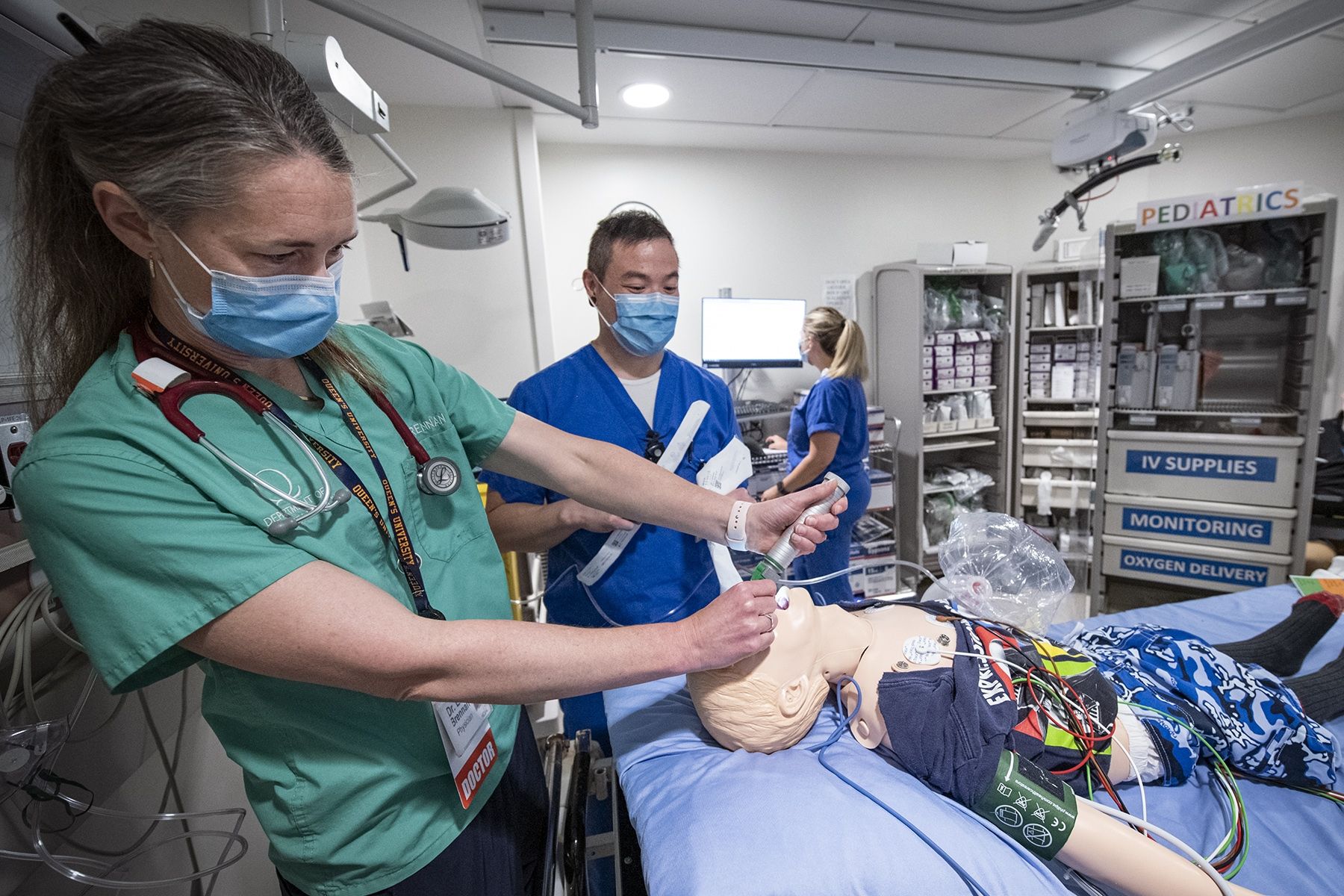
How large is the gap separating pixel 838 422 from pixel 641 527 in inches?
55.4

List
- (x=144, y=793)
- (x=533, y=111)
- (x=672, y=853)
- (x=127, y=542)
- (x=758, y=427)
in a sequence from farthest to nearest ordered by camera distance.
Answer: (x=758, y=427) < (x=533, y=111) < (x=144, y=793) < (x=672, y=853) < (x=127, y=542)

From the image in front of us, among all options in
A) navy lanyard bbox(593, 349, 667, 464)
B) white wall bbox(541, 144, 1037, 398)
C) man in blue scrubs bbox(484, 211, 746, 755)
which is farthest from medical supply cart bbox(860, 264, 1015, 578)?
navy lanyard bbox(593, 349, 667, 464)

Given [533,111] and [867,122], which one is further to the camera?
[867,122]

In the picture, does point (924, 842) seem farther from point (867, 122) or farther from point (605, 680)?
point (867, 122)

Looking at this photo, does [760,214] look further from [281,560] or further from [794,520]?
[281,560]

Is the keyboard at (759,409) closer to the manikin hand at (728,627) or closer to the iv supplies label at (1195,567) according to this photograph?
the iv supplies label at (1195,567)

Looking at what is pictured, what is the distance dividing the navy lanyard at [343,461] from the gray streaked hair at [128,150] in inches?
3.3

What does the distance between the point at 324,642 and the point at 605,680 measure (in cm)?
30

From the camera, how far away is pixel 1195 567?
276 cm

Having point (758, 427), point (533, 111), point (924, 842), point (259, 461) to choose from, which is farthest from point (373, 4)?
point (924, 842)

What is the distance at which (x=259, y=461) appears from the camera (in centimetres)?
65

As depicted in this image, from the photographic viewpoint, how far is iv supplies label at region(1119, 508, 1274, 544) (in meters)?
2.63

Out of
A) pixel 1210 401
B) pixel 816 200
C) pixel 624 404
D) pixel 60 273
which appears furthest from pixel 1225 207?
pixel 60 273

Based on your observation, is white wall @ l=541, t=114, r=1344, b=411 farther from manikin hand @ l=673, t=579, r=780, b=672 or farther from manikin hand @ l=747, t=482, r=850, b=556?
manikin hand @ l=673, t=579, r=780, b=672
